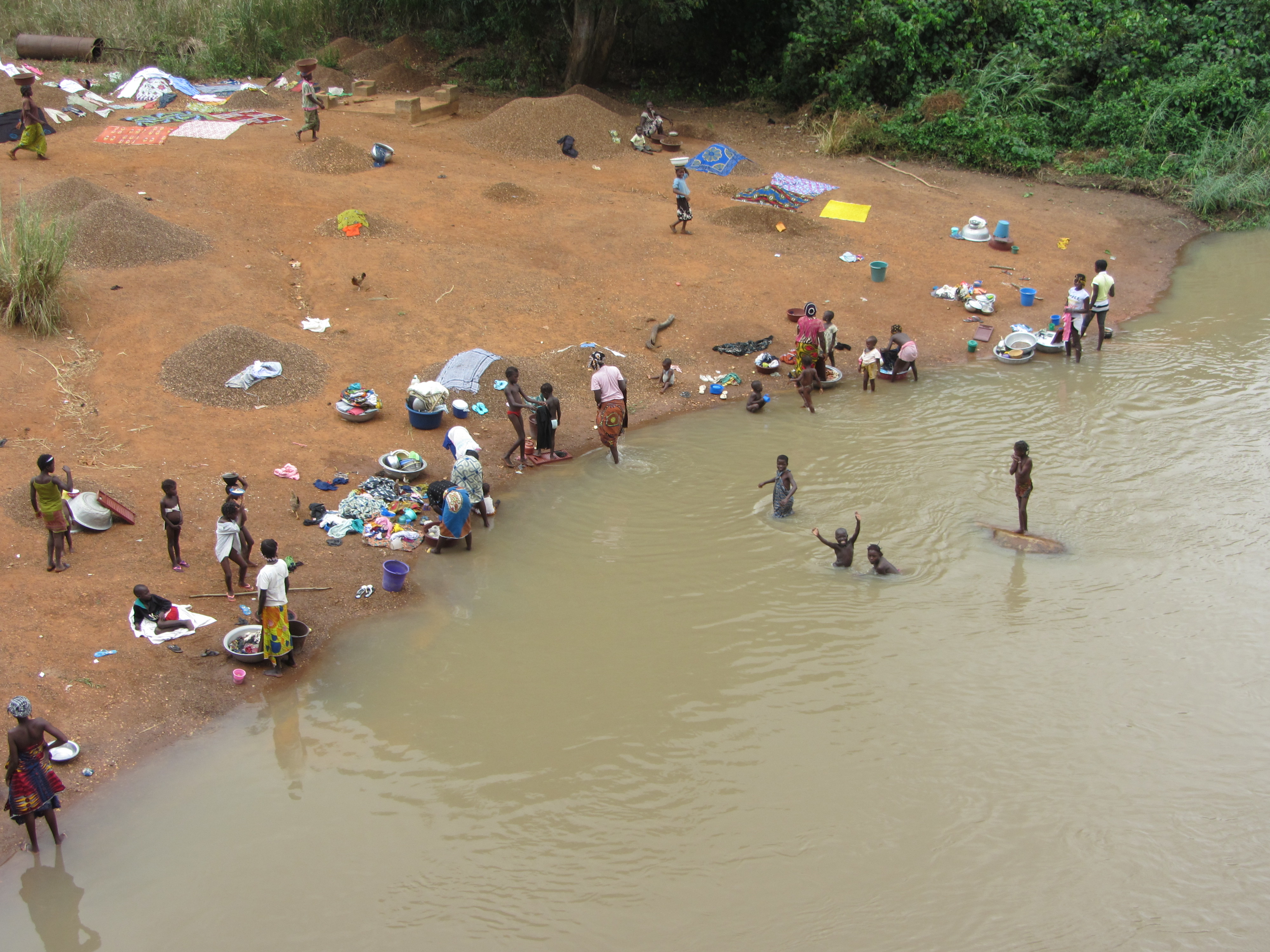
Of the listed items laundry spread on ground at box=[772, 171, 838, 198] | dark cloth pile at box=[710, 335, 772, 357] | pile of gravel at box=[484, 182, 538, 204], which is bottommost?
dark cloth pile at box=[710, 335, 772, 357]

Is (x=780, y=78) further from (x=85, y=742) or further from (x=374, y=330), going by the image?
(x=85, y=742)

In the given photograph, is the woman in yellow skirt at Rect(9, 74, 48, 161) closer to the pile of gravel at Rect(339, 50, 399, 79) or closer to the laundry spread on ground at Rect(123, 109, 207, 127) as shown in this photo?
the laundry spread on ground at Rect(123, 109, 207, 127)

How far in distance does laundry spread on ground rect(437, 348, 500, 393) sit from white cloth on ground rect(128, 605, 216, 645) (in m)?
5.06

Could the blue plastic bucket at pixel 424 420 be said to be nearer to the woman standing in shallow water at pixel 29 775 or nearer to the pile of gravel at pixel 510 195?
the woman standing in shallow water at pixel 29 775

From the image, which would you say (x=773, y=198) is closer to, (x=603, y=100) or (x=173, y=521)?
(x=603, y=100)

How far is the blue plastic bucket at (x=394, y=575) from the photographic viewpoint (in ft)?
33.2

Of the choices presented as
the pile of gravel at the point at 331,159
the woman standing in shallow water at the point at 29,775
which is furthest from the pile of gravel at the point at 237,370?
the pile of gravel at the point at 331,159

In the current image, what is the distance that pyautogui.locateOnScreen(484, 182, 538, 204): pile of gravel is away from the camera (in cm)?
1944

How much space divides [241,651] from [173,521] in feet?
5.19

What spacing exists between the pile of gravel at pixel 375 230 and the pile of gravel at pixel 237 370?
4015mm

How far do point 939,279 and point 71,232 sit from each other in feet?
45.6

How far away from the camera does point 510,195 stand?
19.5 meters

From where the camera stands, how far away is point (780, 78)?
2678 cm

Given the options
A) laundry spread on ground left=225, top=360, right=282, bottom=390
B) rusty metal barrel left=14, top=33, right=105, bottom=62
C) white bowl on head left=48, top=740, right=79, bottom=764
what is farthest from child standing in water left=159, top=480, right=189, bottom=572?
rusty metal barrel left=14, top=33, right=105, bottom=62
